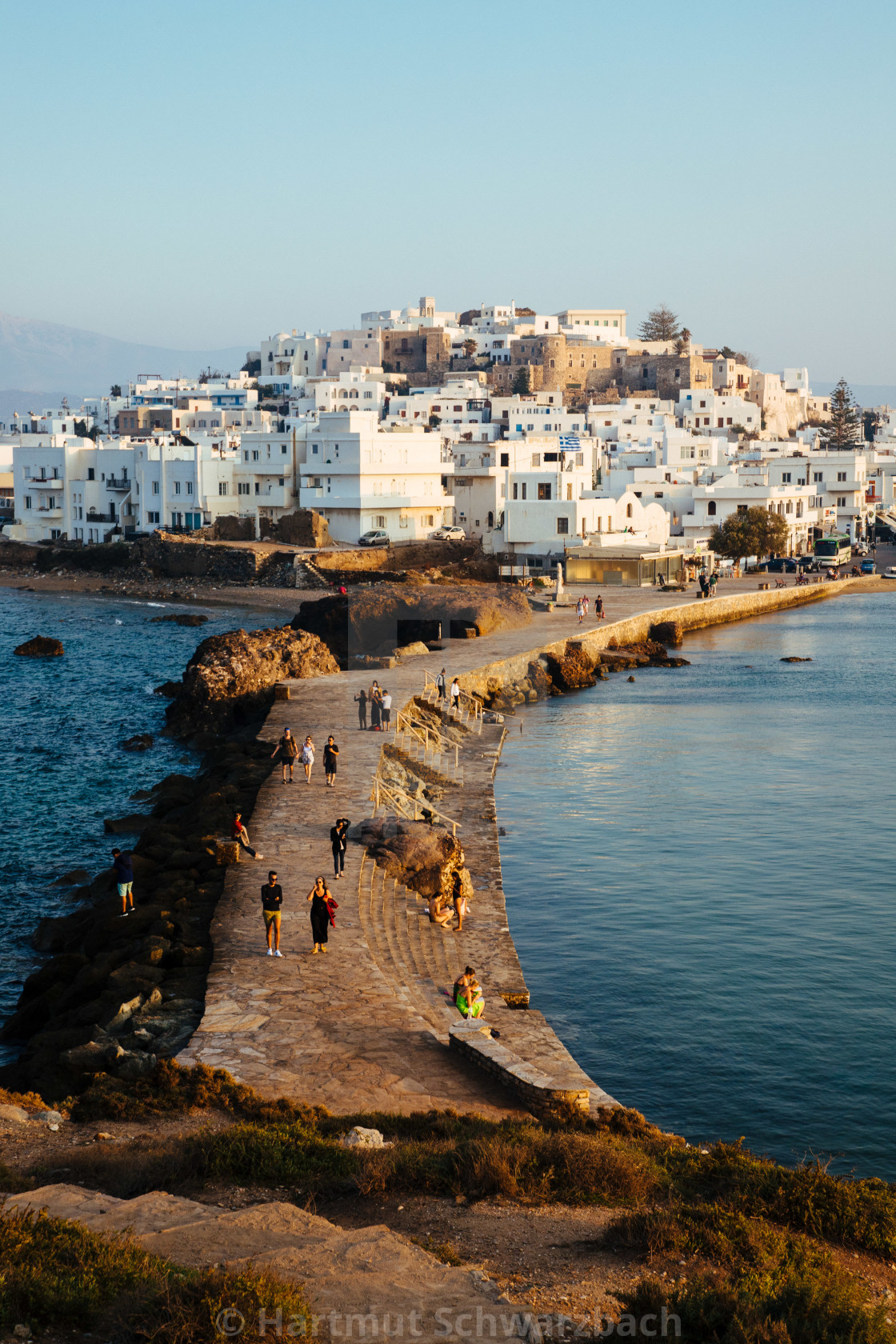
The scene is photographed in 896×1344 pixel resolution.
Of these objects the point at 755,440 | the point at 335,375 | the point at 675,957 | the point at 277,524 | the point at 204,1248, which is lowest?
the point at 675,957

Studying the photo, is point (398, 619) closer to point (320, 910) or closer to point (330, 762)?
point (330, 762)

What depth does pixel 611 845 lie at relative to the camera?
22.5m

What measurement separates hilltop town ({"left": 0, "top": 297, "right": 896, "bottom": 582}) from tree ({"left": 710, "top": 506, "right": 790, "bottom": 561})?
1.65 metres

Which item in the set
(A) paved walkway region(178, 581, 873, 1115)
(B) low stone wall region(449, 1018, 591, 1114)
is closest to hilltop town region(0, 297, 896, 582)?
(A) paved walkway region(178, 581, 873, 1115)

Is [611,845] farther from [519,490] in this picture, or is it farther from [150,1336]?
[519,490]

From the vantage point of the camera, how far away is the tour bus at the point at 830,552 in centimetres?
7844

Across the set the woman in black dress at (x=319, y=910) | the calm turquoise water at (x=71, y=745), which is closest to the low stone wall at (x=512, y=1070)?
the woman in black dress at (x=319, y=910)

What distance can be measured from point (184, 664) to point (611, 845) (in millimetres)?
28643

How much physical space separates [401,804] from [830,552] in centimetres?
6499

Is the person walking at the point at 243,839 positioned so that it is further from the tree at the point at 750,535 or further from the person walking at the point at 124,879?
the tree at the point at 750,535

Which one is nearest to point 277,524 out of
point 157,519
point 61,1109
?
point 157,519

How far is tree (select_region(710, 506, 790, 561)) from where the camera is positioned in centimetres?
7356

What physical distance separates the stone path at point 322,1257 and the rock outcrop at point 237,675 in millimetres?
24998

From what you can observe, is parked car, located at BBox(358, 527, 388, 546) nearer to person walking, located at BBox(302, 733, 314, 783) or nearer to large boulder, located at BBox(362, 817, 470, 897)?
person walking, located at BBox(302, 733, 314, 783)
